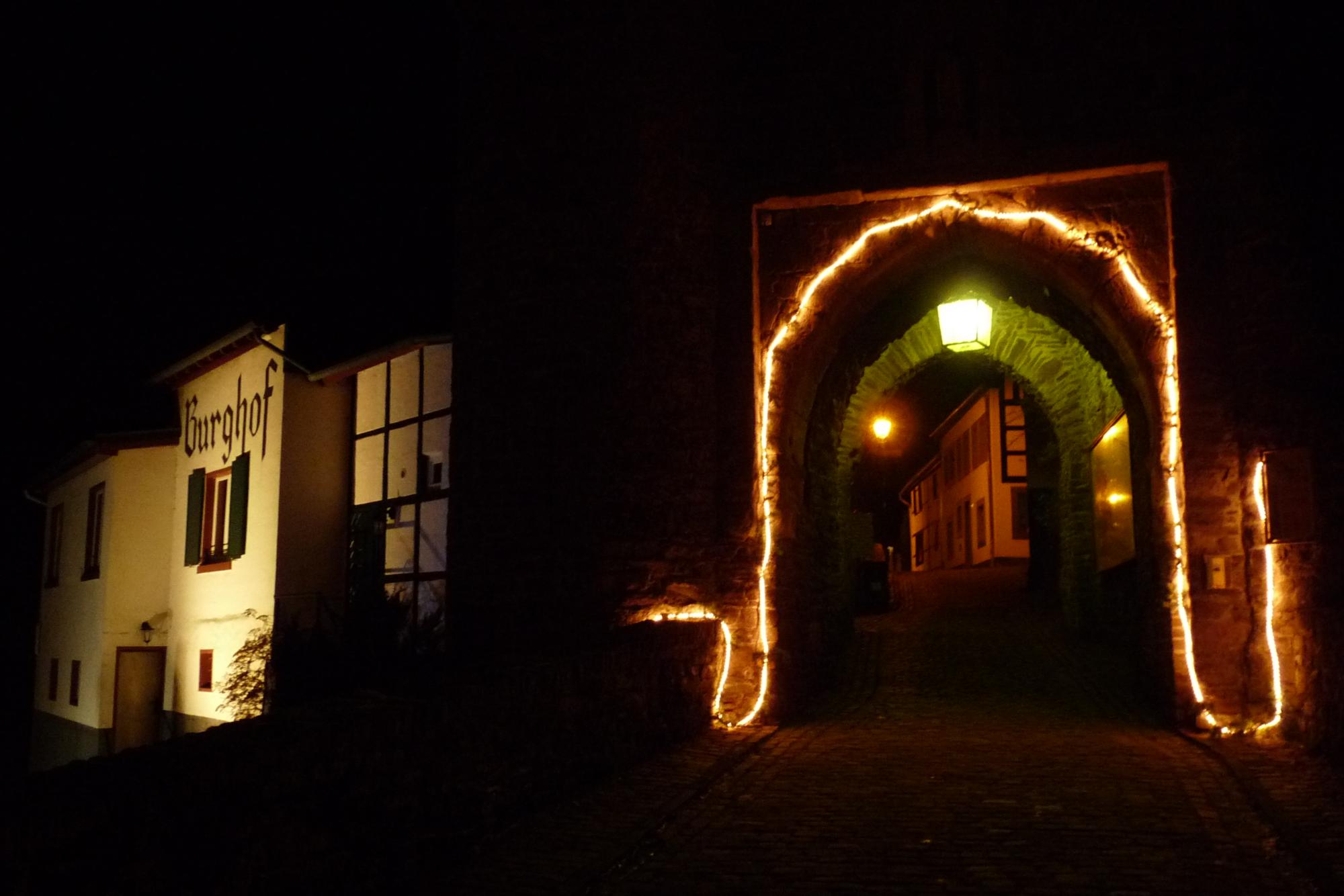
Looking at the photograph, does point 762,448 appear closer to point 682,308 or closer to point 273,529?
point 682,308

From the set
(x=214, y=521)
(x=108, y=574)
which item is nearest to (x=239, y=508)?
(x=214, y=521)

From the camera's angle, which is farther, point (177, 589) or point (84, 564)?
point (84, 564)

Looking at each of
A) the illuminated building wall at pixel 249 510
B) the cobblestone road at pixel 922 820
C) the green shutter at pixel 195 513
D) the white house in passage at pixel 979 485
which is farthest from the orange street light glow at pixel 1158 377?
the white house in passage at pixel 979 485

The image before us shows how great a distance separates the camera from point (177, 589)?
16203 mm

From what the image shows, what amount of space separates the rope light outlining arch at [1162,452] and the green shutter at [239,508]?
728 centimetres

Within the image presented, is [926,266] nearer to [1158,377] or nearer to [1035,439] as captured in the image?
[1158,377]

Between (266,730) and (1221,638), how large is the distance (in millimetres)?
6661

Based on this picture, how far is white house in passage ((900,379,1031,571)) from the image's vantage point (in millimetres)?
25078

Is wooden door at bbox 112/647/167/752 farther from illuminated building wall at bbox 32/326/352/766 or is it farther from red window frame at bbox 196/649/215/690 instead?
red window frame at bbox 196/649/215/690

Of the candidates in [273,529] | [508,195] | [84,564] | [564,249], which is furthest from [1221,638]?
[84,564]

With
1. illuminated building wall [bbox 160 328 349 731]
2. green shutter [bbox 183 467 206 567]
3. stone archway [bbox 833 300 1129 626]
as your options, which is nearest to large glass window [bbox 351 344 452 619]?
illuminated building wall [bbox 160 328 349 731]

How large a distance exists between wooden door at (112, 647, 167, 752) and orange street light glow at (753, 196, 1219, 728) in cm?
1020

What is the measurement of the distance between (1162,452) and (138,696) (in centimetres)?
1322

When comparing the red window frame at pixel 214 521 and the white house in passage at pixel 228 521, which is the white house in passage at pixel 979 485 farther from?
the red window frame at pixel 214 521
